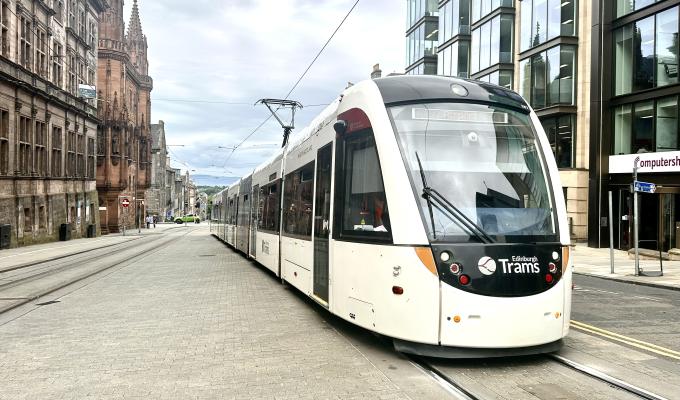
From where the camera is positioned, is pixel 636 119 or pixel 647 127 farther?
pixel 636 119

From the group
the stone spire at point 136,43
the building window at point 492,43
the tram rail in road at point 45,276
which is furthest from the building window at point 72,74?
the stone spire at point 136,43

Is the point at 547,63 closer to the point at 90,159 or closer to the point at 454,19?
the point at 454,19

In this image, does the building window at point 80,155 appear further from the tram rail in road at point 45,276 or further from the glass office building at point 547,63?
the glass office building at point 547,63

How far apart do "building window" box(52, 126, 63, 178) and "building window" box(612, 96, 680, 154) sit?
104 ft

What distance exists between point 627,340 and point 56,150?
37.0m

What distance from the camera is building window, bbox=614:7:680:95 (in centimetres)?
2336

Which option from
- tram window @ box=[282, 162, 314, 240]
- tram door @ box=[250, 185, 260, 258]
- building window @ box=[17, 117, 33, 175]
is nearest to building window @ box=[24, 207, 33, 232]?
building window @ box=[17, 117, 33, 175]

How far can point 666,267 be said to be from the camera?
18.3m

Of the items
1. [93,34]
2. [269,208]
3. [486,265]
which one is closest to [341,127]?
[486,265]

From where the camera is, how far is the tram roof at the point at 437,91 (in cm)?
672

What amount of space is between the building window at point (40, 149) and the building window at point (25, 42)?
11.6 ft

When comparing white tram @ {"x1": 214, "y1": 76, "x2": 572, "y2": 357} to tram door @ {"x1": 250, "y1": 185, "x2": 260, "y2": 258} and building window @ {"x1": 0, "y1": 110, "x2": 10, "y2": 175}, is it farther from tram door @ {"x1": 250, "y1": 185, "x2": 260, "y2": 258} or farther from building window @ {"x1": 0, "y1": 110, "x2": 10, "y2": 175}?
building window @ {"x1": 0, "y1": 110, "x2": 10, "y2": 175}

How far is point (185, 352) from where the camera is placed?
6.61m

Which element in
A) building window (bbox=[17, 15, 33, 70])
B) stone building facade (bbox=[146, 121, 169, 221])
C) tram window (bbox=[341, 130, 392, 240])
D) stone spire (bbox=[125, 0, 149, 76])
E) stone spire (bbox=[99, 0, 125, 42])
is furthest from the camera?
stone building facade (bbox=[146, 121, 169, 221])
